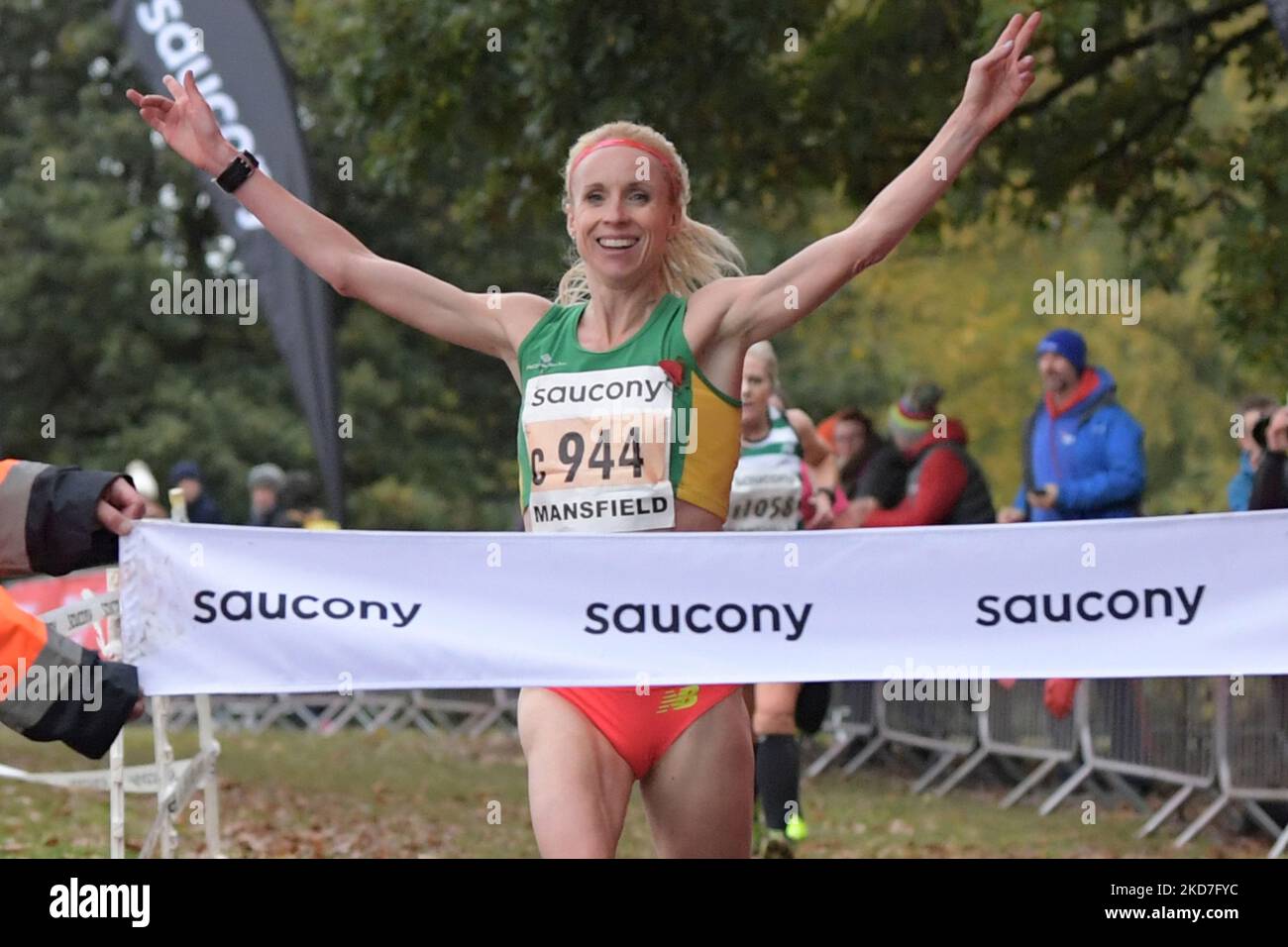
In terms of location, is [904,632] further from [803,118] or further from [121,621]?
[803,118]

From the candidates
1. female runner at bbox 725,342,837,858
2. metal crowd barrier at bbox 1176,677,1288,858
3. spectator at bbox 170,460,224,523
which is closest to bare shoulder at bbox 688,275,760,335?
female runner at bbox 725,342,837,858

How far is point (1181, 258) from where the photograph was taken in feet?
46.2

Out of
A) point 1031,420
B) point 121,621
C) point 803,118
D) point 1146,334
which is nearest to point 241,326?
point 1146,334

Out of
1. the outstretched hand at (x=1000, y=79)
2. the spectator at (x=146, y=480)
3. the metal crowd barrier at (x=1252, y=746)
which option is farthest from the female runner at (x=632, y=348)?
the spectator at (x=146, y=480)

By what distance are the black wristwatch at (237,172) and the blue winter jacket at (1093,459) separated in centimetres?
611

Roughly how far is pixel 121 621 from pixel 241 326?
2510cm

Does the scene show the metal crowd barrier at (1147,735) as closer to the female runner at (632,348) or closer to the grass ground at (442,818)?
the grass ground at (442,818)

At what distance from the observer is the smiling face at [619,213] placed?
553 cm

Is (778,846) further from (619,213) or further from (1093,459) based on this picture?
(619,213)

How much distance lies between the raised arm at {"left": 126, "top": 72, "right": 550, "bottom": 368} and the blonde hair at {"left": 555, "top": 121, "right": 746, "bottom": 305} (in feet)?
0.75

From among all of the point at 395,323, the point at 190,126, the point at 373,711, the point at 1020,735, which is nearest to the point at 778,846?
the point at 1020,735

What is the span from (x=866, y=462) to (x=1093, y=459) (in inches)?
107

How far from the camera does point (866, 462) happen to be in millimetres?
13711
